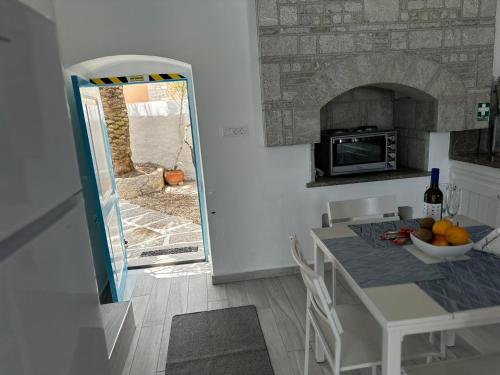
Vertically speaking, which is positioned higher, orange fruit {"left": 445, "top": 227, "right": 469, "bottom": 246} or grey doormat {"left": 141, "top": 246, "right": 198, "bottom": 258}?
orange fruit {"left": 445, "top": 227, "right": 469, "bottom": 246}

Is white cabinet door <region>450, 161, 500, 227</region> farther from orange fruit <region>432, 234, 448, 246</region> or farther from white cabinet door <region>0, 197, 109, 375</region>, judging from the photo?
white cabinet door <region>0, 197, 109, 375</region>

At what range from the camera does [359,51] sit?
302 cm

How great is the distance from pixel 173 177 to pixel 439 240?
715cm

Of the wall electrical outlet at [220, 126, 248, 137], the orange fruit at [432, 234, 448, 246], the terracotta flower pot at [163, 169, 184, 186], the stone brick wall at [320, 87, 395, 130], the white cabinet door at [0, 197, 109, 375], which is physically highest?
the stone brick wall at [320, 87, 395, 130]

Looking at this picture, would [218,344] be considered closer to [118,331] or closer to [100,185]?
[118,331]

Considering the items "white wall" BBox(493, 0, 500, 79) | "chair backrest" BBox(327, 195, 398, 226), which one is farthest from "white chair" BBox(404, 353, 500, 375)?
"white wall" BBox(493, 0, 500, 79)

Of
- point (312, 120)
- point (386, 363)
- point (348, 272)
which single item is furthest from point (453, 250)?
point (312, 120)

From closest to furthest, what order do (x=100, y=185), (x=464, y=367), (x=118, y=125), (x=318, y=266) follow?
(x=464, y=367) → (x=318, y=266) → (x=100, y=185) → (x=118, y=125)

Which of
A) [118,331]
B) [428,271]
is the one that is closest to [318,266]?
[428,271]

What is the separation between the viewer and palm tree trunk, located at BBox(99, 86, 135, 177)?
259 inches

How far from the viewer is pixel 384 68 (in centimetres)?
307

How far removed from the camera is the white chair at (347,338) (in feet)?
4.89

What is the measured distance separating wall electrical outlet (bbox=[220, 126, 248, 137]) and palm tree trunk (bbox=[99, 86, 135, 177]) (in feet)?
12.2

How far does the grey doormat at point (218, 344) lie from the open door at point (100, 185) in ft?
2.43
